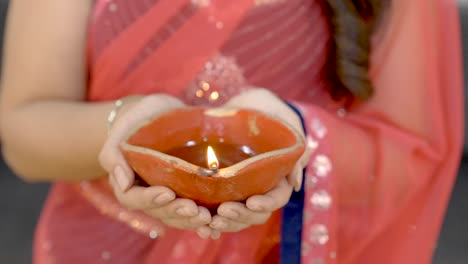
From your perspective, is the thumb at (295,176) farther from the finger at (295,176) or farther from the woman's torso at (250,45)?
the woman's torso at (250,45)

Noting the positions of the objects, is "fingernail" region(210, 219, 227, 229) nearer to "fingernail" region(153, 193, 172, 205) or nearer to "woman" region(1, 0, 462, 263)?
"fingernail" region(153, 193, 172, 205)

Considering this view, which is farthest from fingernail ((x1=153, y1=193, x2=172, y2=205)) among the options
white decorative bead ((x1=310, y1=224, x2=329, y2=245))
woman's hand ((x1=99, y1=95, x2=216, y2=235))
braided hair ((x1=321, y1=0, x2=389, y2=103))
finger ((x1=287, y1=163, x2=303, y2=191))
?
braided hair ((x1=321, y1=0, x2=389, y2=103))

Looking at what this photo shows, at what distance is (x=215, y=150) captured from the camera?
1.47 ft

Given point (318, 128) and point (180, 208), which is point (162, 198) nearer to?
point (180, 208)

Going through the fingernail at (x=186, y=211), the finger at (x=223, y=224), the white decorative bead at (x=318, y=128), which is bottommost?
the white decorative bead at (x=318, y=128)

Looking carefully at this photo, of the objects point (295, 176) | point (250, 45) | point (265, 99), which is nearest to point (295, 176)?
point (295, 176)

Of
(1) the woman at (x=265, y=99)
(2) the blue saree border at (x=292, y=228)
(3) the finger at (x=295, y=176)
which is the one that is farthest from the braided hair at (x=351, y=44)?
(3) the finger at (x=295, y=176)

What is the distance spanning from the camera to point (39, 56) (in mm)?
604

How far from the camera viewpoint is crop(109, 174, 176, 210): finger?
0.41 meters

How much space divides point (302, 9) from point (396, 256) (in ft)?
0.96

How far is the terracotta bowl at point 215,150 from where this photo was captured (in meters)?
0.38

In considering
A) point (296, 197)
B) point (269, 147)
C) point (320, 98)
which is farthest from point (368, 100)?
point (269, 147)

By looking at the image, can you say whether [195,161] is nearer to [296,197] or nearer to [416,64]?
[296,197]

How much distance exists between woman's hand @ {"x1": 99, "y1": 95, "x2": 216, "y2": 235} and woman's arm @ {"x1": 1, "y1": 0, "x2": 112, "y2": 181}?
3.6 inches
